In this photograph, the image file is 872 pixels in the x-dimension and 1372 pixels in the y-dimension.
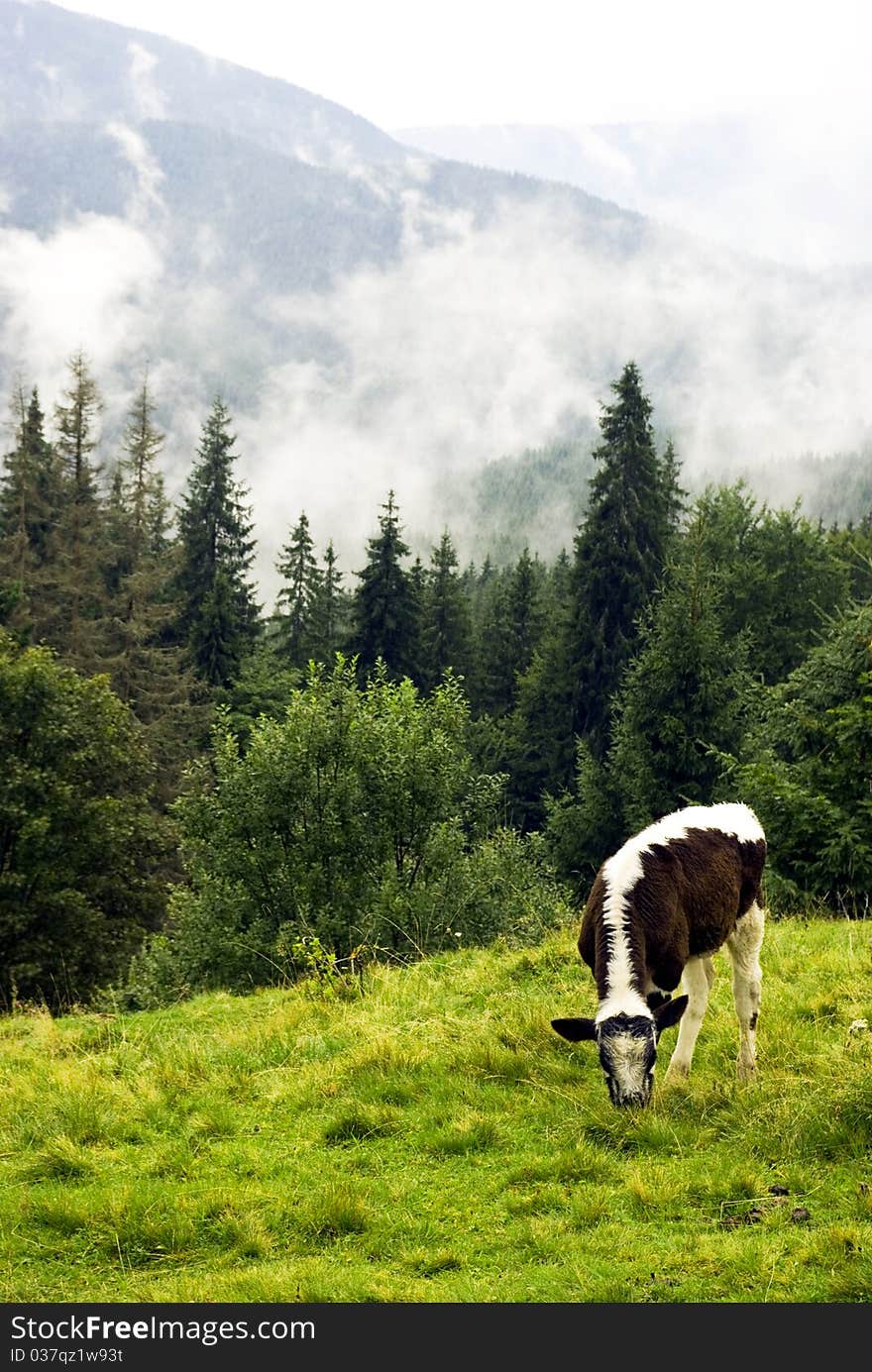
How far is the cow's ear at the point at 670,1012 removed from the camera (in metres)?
7.93

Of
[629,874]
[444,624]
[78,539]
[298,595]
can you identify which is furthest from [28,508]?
[629,874]

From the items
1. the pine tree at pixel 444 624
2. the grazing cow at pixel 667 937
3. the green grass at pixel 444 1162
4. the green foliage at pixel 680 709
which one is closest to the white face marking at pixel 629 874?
the grazing cow at pixel 667 937

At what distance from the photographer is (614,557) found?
5666 centimetres

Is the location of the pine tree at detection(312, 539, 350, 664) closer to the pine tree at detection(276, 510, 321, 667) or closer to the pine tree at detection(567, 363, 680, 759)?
the pine tree at detection(276, 510, 321, 667)

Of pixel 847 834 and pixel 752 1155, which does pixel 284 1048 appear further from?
pixel 847 834

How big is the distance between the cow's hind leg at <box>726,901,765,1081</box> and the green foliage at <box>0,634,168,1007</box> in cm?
2739

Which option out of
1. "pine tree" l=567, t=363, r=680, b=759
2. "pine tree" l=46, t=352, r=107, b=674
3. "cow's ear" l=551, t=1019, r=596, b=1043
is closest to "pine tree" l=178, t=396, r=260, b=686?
"pine tree" l=46, t=352, r=107, b=674

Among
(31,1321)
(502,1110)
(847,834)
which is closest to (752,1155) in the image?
(502,1110)

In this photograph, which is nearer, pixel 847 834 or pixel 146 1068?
pixel 146 1068

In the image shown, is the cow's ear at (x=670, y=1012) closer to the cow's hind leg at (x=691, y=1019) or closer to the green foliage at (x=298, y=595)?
the cow's hind leg at (x=691, y=1019)

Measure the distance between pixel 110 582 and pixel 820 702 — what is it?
56.1 m

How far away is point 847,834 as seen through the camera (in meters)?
18.9

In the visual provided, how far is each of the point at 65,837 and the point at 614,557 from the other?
32501 millimetres

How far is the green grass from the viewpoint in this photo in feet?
19.7
